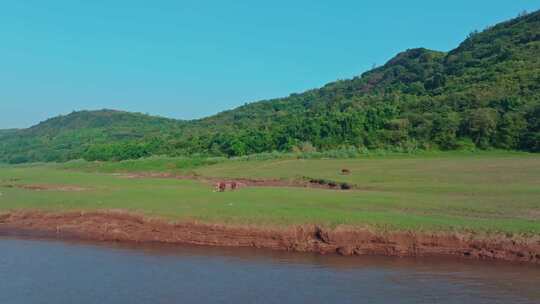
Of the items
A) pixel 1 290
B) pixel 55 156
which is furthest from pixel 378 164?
pixel 55 156

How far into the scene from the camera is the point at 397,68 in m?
153

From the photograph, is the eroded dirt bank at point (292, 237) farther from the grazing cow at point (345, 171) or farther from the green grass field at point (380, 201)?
the grazing cow at point (345, 171)

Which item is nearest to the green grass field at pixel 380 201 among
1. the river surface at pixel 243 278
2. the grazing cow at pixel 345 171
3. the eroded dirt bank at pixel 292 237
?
the eroded dirt bank at pixel 292 237

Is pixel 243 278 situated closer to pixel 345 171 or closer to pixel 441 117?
pixel 345 171

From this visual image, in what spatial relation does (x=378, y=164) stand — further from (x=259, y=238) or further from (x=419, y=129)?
(x=259, y=238)

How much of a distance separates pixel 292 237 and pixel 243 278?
4651 millimetres

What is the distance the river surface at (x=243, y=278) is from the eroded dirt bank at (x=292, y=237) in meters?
0.68

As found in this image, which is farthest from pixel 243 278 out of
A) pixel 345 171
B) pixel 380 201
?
pixel 345 171

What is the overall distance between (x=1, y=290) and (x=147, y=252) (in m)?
5.75

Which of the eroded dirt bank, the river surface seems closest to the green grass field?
the eroded dirt bank

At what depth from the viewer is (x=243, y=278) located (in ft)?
55.4

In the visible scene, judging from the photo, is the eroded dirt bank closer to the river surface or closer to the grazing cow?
the river surface

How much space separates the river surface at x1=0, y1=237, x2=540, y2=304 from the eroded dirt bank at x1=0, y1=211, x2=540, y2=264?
26.9 inches

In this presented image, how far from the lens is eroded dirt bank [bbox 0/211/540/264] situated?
19.5 metres
